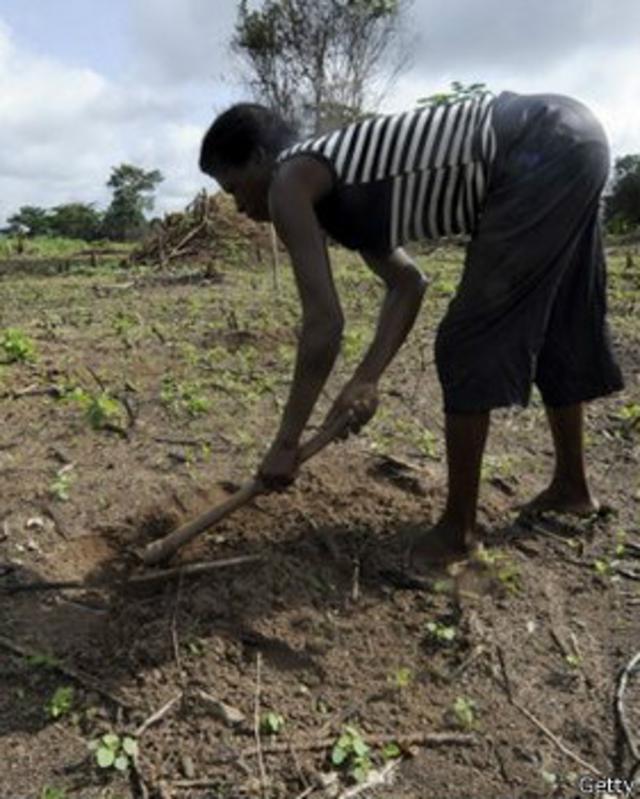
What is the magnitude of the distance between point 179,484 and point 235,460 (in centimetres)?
33

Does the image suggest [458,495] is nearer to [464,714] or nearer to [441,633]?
[441,633]

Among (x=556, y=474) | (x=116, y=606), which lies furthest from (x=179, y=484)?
(x=556, y=474)

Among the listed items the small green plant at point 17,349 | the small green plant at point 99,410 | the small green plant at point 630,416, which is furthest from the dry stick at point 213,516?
the small green plant at point 17,349

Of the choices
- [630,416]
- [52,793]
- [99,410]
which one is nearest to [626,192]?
[630,416]

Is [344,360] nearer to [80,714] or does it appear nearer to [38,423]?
[38,423]

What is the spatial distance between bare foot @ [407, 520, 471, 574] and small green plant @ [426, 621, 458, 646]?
27cm

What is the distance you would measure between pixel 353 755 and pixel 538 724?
0.46 meters

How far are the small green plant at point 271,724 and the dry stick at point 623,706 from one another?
0.82 metres

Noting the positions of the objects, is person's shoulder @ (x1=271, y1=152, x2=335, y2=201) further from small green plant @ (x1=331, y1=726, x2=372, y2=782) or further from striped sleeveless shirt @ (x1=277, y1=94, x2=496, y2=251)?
small green plant @ (x1=331, y1=726, x2=372, y2=782)

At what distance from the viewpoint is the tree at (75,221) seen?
32.9 meters

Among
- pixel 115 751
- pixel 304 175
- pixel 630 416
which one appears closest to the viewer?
pixel 115 751

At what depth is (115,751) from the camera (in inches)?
88.3

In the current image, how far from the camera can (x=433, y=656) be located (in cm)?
258

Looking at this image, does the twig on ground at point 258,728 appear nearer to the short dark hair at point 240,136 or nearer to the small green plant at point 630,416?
the short dark hair at point 240,136
